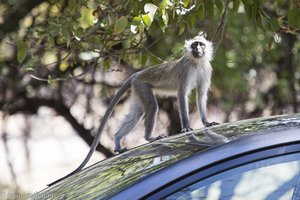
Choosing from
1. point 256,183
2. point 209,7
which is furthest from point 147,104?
point 256,183

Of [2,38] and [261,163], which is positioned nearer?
[261,163]

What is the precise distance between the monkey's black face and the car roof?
342 centimetres

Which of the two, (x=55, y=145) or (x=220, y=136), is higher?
(x=220, y=136)

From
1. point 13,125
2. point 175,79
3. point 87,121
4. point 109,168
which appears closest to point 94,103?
point 87,121

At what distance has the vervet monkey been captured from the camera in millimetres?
7266

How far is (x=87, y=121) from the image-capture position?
10.2 meters

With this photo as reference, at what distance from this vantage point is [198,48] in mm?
7211

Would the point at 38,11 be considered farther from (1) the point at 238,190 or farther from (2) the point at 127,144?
(1) the point at 238,190

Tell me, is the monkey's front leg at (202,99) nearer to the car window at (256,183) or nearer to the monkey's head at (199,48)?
the monkey's head at (199,48)

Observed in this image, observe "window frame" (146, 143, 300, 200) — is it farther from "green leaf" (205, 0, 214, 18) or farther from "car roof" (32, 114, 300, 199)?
"green leaf" (205, 0, 214, 18)

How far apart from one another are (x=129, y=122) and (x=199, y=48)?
3.12ft

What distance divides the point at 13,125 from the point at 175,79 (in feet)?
12.2

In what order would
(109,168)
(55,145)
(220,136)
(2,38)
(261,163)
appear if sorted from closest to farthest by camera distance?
(261,163) < (220,136) < (109,168) < (2,38) < (55,145)

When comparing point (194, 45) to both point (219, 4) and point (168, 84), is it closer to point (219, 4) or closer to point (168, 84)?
point (168, 84)
